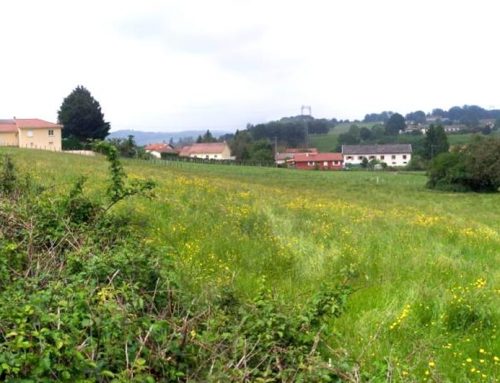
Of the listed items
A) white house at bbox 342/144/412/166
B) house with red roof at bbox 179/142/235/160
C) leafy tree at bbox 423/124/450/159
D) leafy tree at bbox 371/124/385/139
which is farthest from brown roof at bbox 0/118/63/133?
leafy tree at bbox 371/124/385/139

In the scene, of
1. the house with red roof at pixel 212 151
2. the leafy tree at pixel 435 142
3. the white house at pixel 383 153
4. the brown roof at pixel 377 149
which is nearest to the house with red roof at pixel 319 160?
the white house at pixel 383 153

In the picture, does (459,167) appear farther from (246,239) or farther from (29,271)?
(29,271)

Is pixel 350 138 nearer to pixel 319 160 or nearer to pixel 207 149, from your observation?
pixel 319 160

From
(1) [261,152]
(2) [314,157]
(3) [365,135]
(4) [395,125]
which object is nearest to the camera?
(1) [261,152]

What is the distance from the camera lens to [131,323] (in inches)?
122

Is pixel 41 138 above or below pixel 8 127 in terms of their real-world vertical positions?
below

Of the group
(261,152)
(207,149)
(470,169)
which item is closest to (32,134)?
(261,152)

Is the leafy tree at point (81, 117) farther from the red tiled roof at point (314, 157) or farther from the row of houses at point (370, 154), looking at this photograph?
the row of houses at point (370, 154)

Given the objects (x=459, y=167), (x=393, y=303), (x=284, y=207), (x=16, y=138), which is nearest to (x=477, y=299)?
(x=393, y=303)

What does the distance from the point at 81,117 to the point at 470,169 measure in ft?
177

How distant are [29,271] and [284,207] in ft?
33.8

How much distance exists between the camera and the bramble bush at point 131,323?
8.77ft

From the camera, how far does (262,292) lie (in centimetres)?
421

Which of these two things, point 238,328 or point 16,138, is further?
point 16,138
